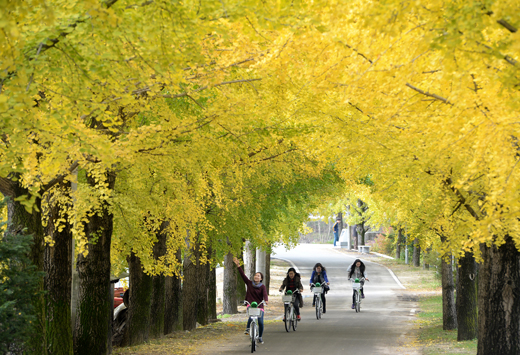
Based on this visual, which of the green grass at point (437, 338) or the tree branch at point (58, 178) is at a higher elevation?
the tree branch at point (58, 178)

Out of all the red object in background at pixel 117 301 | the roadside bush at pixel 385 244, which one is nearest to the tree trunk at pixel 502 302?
the red object in background at pixel 117 301

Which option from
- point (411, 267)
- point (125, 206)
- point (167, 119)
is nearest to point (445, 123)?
point (167, 119)

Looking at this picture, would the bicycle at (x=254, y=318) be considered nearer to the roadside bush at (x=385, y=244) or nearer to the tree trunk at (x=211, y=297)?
the tree trunk at (x=211, y=297)

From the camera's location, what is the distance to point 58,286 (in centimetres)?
1172

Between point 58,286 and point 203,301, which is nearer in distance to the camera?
point 58,286

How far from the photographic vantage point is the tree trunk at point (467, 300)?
53.8 ft

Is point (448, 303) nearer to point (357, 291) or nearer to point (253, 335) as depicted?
point (357, 291)

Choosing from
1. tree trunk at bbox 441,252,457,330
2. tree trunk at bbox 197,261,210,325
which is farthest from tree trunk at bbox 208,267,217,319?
tree trunk at bbox 441,252,457,330

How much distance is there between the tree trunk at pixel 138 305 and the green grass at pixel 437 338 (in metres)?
6.79

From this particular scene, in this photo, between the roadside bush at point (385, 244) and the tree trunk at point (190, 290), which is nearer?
the tree trunk at point (190, 290)

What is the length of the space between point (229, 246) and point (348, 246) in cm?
5706

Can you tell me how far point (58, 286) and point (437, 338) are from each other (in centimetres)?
997

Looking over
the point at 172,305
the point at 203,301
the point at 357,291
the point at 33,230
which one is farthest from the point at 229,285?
the point at 33,230

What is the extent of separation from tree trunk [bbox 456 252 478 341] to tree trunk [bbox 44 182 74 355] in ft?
31.3
